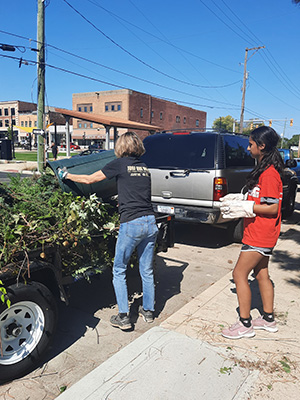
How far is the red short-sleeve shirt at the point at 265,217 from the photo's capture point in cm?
298

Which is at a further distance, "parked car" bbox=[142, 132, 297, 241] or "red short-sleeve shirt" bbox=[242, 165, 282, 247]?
"parked car" bbox=[142, 132, 297, 241]

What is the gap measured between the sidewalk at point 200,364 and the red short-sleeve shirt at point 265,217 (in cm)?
96

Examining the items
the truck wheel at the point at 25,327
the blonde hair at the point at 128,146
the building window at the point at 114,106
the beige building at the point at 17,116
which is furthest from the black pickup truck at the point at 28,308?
the beige building at the point at 17,116

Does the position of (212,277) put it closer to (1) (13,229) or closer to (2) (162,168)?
(2) (162,168)

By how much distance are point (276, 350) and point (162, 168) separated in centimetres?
385

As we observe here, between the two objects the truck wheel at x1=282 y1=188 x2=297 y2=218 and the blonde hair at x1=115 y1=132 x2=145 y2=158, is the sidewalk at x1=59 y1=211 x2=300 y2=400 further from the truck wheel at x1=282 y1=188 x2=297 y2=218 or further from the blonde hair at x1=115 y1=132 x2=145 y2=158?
the truck wheel at x1=282 y1=188 x2=297 y2=218

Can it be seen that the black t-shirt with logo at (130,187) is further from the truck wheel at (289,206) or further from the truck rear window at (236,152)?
the truck wheel at (289,206)

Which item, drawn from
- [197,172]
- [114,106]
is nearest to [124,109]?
[114,106]

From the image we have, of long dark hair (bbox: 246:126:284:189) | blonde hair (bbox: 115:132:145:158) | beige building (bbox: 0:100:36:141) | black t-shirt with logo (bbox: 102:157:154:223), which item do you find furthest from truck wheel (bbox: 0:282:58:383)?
beige building (bbox: 0:100:36:141)

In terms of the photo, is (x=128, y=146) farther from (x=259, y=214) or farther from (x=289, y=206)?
(x=289, y=206)

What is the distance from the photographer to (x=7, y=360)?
260 cm

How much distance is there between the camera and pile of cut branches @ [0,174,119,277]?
2.72 meters

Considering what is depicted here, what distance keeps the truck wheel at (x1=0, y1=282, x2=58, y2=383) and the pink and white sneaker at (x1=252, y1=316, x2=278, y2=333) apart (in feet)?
6.50

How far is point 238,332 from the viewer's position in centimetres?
322
